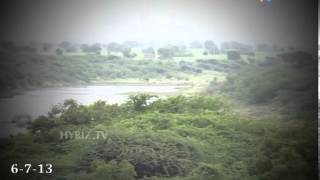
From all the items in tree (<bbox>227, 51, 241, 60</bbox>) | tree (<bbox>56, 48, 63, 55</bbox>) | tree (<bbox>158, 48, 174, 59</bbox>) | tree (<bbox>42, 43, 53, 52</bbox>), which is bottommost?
tree (<bbox>227, 51, 241, 60</bbox>)

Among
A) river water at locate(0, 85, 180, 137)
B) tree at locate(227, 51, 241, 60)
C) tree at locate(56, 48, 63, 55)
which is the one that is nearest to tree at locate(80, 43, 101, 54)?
tree at locate(56, 48, 63, 55)

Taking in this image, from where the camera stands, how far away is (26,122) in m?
4.06

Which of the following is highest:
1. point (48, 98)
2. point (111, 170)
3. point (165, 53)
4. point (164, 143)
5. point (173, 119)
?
point (165, 53)

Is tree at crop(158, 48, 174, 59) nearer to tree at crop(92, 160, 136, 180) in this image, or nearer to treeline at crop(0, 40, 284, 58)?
treeline at crop(0, 40, 284, 58)

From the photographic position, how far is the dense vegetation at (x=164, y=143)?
13.4 ft

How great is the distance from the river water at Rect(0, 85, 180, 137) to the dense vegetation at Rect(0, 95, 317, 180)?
57mm

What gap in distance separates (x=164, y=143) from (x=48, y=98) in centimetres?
101

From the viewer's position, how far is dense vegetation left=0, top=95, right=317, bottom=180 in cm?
409

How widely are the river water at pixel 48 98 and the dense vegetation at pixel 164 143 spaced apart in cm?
6

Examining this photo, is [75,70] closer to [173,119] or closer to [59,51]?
[59,51]

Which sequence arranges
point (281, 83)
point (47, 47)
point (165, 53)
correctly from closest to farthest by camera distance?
point (47, 47) < point (165, 53) < point (281, 83)

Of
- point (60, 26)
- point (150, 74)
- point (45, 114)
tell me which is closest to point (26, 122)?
point (45, 114)

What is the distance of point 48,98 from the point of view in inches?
161

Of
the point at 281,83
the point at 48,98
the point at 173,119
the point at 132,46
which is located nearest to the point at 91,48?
the point at 132,46
